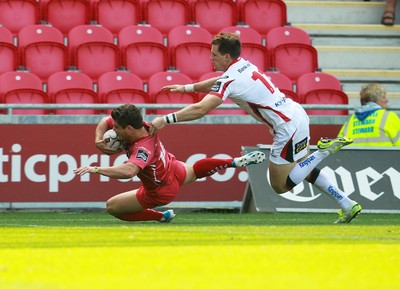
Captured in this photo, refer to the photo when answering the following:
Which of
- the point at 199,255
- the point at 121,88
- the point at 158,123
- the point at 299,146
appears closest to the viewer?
the point at 199,255

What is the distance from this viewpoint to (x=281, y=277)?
505 cm

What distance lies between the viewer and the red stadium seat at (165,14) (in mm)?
15759

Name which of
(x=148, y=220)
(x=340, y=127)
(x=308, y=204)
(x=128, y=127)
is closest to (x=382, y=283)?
(x=128, y=127)

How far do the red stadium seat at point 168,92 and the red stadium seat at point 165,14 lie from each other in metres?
1.75

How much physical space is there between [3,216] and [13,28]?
13.5ft

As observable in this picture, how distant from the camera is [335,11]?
59.0 feet

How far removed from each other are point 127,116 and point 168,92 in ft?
13.8

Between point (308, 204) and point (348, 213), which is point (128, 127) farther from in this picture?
point (308, 204)

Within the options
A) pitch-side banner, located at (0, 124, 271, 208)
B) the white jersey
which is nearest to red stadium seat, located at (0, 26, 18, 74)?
pitch-side banner, located at (0, 124, 271, 208)

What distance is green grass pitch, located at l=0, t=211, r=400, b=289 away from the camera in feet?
16.2

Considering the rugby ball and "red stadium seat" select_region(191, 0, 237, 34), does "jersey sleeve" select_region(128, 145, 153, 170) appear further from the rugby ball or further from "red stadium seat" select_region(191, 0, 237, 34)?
"red stadium seat" select_region(191, 0, 237, 34)

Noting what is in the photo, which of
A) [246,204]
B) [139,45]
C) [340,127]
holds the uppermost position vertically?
[139,45]

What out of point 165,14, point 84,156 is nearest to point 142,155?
point 84,156

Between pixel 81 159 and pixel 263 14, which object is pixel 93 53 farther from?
pixel 263 14
